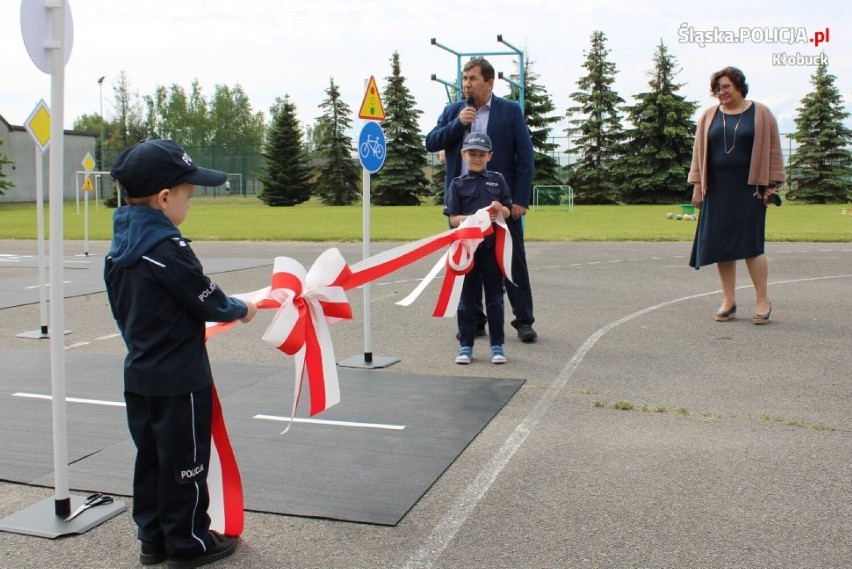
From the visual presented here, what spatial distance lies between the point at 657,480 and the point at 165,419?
226 centimetres

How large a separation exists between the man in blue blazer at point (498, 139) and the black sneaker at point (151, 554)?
4.36m

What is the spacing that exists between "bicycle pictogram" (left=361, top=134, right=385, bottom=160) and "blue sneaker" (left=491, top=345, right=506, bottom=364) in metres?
1.69

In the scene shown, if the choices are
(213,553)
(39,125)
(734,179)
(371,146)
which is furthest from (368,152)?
(734,179)

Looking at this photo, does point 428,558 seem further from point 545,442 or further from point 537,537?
point 545,442

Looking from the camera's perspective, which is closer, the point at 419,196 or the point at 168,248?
the point at 168,248

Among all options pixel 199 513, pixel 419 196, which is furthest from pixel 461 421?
pixel 419 196

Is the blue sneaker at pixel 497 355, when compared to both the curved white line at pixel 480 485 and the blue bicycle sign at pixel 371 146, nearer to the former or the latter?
the curved white line at pixel 480 485

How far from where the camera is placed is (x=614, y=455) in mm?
4566

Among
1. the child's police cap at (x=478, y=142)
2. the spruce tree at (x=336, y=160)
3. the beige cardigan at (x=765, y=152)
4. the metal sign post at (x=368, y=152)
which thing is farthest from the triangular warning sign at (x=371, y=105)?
the spruce tree at (x=336, y=160)

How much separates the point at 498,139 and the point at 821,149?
50222 millimetres

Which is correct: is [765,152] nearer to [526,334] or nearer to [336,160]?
[526,334]

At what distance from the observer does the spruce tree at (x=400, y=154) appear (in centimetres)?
5878

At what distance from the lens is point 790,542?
11.4 ft

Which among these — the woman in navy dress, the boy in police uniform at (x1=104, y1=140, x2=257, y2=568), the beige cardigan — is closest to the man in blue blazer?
the beige cardigan
